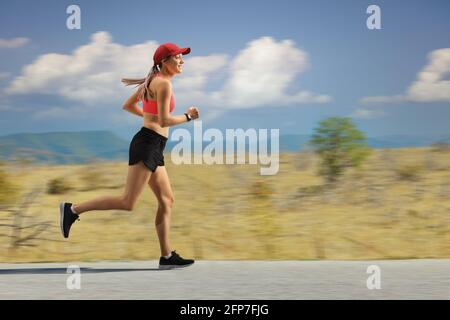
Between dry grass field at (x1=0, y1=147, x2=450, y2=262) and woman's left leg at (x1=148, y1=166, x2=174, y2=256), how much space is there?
3.52m

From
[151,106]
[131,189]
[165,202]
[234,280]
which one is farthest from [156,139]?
[234,280]

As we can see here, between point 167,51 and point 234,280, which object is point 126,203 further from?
point 167,51

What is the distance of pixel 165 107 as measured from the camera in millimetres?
7523

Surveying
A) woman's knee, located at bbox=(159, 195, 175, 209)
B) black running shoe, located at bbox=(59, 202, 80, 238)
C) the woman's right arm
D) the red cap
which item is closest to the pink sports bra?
the woman's right arm

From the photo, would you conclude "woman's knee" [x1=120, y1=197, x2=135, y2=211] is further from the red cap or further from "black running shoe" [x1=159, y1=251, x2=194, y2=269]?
the red cap

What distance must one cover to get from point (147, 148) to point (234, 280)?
156 cm

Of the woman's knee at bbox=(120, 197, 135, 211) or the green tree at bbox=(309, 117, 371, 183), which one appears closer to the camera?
the woman's knee at bbox=(120, 197, 135, 211)

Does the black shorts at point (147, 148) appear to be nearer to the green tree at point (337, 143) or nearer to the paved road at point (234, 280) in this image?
the paved road at point (234, 280)

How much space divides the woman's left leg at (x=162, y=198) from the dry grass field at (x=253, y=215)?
352cm

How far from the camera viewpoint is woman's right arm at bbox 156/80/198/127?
7.51 metres

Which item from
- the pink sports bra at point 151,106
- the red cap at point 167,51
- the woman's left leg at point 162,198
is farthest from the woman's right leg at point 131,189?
the red cap at point 167,51

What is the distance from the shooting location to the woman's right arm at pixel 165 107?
24.6ft

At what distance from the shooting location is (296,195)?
18000 millimetres
